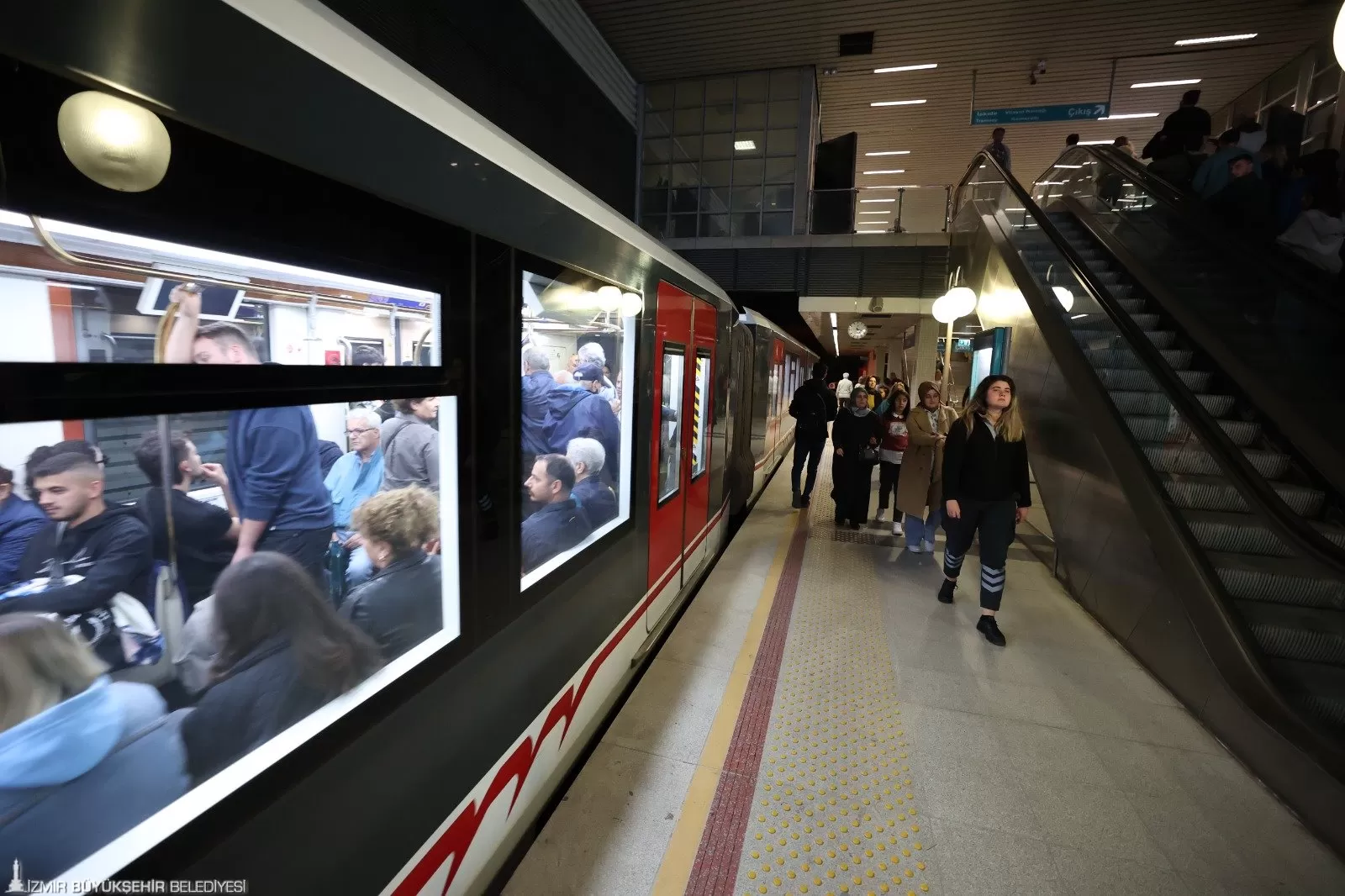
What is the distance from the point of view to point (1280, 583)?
371 cm

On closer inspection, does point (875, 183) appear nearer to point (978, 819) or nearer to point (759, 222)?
point (759, 222)

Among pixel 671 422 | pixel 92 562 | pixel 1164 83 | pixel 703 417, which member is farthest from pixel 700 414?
pixel 1164 83

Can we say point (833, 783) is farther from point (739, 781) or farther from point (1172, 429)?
point (1172, 429)

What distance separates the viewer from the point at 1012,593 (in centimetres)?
523

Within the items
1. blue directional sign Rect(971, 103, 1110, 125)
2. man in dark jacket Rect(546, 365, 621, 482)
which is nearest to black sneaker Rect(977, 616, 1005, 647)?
man in dark jacket Rect(546, 365, 621, 482)

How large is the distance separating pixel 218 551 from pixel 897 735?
3.12m

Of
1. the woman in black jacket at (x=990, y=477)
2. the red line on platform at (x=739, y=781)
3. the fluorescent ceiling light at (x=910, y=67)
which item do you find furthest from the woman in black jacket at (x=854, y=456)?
the fluorescent ceiling light at (x=910, y=67)

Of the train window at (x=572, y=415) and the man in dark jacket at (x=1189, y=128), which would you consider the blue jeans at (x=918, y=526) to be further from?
the man in dark jacket at (x=1189, y=128)

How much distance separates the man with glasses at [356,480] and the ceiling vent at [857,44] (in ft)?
48.8

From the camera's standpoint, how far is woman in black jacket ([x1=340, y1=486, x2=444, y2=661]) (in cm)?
145

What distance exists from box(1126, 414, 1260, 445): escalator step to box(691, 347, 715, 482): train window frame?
10.7ft

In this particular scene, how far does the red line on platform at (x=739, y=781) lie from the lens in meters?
2.27

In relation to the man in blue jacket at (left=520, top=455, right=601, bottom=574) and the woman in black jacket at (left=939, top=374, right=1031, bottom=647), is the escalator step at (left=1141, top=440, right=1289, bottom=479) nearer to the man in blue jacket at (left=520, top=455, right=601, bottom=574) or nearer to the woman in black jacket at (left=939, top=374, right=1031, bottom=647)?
the woman in black jacket at (left=939, top=374, right=1031, bottom=647)

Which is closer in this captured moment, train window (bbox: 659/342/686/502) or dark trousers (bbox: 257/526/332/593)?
dark trousers (bbox: 257/526/332/593)
